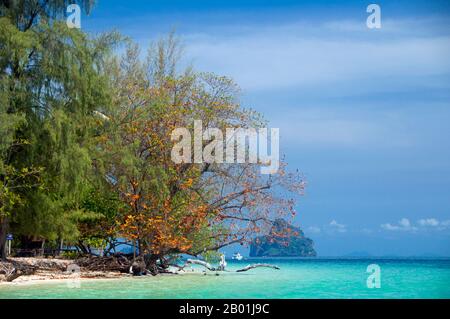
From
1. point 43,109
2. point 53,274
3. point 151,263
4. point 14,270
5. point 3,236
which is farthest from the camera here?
point 151,263

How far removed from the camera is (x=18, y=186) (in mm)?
14469

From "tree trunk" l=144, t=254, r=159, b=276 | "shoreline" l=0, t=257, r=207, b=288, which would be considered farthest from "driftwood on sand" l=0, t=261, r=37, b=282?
"tree trunk" l=144, t=254, r=159, b=276

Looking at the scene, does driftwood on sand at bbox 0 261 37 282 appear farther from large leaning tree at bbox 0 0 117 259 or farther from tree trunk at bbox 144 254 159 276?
tree trunk at bbox 144 254 159 276

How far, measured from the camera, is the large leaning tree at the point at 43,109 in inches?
570

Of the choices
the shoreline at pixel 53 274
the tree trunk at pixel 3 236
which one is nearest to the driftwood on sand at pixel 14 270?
the shoreline at pixel 53 274

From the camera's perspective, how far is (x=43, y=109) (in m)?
14.9

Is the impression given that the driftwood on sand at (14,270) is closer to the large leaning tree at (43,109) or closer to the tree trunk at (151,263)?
the large leaning tree at (43,109)

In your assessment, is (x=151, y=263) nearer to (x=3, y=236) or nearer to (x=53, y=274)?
(x=53, y=274)

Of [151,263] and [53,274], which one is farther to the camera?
[151,263]

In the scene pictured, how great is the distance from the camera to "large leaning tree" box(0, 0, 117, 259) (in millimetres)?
14484

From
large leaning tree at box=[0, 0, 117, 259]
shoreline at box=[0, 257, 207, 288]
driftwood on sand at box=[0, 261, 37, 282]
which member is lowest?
shoreline at box=[0, 257, 207, 288]

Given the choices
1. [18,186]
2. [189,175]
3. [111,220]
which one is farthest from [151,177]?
[18,186]

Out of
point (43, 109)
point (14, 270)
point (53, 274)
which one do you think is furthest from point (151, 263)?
point (43, 109)
